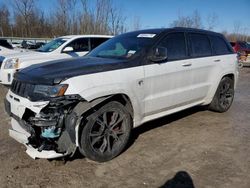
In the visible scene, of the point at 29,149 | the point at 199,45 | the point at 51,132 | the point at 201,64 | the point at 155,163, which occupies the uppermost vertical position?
the point at 199,45

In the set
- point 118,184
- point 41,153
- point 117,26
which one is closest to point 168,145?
point 118,184

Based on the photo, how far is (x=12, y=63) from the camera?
8297 millimetres

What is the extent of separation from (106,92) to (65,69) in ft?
2.03

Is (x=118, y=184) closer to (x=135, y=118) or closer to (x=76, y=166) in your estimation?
(x=76, y=166)

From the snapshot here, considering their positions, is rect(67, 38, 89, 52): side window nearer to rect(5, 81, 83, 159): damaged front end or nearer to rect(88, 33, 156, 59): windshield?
rect(88, 33, 156, 59): windshield

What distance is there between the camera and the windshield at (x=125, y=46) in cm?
466

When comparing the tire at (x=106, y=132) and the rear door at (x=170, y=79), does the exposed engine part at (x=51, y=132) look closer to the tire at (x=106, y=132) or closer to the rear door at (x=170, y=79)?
the tire at (x=106, y=132)

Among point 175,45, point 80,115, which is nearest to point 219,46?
point 175,45

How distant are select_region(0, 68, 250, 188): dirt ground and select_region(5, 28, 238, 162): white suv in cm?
26

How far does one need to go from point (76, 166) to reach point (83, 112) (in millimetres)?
774

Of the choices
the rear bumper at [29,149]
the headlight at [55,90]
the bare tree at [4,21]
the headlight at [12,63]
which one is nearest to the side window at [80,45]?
the headlight at [12,63]

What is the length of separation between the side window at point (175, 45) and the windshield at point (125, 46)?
0.94 feet

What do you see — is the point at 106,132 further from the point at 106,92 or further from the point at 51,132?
the point at 51,132

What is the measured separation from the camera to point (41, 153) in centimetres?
364
